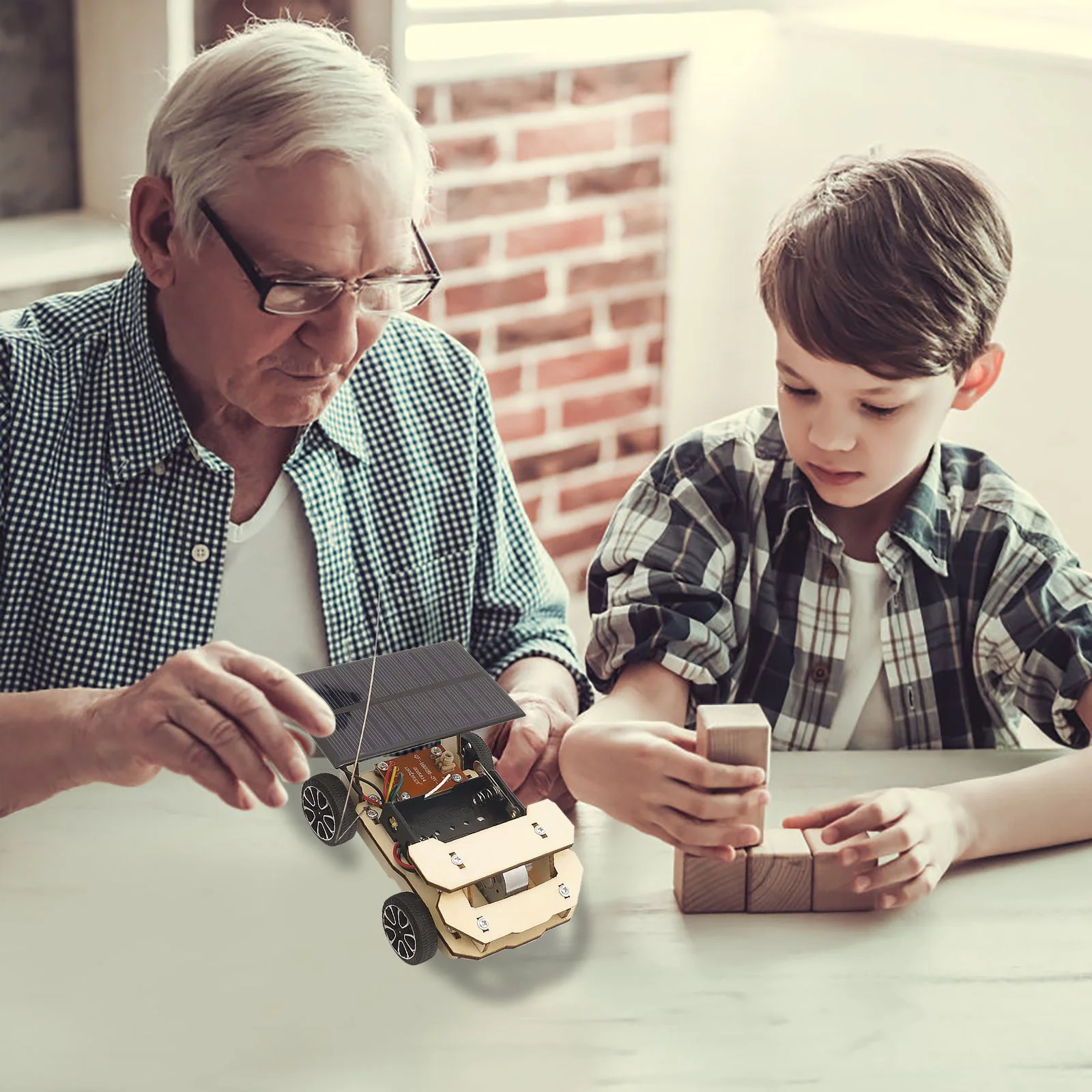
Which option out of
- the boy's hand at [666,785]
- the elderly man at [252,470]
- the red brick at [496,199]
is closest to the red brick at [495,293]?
the red brick at [496,199]

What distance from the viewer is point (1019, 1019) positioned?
1.00 metres

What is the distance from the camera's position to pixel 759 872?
1102 mm

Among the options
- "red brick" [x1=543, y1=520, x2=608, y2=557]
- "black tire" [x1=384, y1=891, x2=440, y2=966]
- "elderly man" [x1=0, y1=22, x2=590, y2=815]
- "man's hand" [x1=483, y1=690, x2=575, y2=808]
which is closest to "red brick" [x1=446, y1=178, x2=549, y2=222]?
"red brick" [x1=543, y1=520, x2=608, y2=557]

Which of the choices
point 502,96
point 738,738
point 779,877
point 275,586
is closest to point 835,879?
point 779,877

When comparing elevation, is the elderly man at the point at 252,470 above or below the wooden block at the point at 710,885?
above

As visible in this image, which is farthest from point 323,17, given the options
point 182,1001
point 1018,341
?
point 182,1001

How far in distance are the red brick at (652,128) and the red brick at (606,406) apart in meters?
0.46

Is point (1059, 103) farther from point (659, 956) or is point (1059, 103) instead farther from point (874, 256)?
point (659, 956)

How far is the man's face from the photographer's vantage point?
3.93ft

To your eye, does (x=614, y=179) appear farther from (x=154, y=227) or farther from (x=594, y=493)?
(x=154, y=227)

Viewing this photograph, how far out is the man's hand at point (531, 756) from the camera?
4.18ft

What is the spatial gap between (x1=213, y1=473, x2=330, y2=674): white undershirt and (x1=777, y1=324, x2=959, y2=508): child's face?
1.62ft

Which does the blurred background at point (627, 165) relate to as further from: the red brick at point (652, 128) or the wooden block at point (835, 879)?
the wooden block at point (835, 879)

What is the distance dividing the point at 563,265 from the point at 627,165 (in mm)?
225
